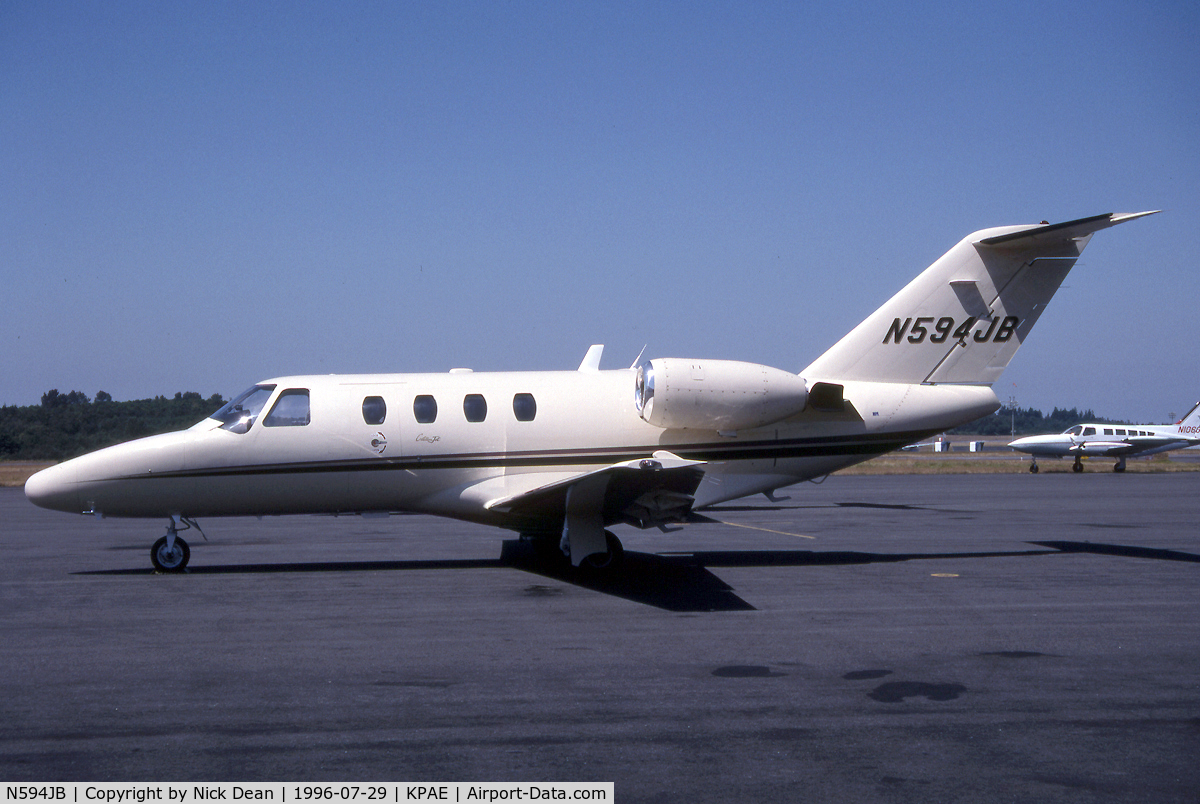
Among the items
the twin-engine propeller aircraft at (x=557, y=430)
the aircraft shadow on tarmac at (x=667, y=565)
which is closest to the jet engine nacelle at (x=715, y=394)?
the twin-engine propeller aircraft at (x=557, y=430)

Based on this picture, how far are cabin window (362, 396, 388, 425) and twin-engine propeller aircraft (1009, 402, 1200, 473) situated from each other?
36577 millimetres

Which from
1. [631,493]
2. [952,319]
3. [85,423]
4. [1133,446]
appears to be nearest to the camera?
[631,493]

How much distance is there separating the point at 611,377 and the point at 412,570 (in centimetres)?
381

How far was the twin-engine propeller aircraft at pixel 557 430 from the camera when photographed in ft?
41.0

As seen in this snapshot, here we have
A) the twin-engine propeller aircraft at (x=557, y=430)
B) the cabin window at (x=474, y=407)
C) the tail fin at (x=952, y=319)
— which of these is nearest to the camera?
the twin-engine propeller aircraft at (x=557, y=430)

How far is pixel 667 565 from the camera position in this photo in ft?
43.6

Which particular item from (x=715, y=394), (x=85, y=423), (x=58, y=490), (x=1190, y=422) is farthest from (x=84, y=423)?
(x=1190, y=422)

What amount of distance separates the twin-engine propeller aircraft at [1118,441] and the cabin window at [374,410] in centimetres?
3658

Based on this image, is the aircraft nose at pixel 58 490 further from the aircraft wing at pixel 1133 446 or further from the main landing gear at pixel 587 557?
the aircraft wing at pixel 1133 446

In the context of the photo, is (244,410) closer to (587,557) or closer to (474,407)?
(474,407)

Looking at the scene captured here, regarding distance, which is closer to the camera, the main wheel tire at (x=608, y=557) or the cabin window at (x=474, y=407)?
the main wheel tire at (x=608, y=557)

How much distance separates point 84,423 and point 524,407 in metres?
53.8

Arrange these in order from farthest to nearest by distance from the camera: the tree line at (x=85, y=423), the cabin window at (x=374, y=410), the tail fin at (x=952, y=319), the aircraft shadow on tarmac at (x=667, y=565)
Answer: the tree line at (x=85, y=423)
the tail fin at (x=952, y=319)
the cabin window at (x=374, y=410)
the aircraft shadow on tarmac at (x=667, y=565)

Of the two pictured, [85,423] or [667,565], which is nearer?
[667,565]
